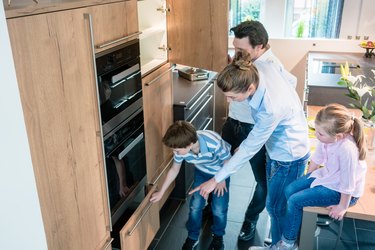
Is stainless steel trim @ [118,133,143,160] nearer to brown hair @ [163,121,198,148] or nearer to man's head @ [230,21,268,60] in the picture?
brown hair @ [163,121,198,148]

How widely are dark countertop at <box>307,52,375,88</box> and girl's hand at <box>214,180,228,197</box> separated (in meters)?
1.52

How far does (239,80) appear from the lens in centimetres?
186

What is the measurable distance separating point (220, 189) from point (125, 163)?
2.01 ft

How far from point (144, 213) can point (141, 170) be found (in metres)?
0.24

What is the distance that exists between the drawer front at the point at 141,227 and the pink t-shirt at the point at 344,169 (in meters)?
0.94

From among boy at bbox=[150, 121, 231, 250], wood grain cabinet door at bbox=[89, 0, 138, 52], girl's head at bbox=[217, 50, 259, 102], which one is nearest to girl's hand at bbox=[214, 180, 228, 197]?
boy at bbox=[150, 121, 231, 250]

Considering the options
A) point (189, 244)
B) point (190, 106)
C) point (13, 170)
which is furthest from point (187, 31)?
point (13, 170)

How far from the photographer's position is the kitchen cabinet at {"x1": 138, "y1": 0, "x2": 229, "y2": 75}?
239 centimetres

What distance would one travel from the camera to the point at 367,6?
4469 mm

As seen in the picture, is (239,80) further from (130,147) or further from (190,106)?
(190,106)

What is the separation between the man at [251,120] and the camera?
2207mm

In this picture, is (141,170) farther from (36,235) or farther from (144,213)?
(36,235)

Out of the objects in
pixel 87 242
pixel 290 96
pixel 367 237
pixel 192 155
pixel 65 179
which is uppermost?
pixel 290 96

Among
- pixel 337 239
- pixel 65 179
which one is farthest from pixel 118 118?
pixel 337 239
